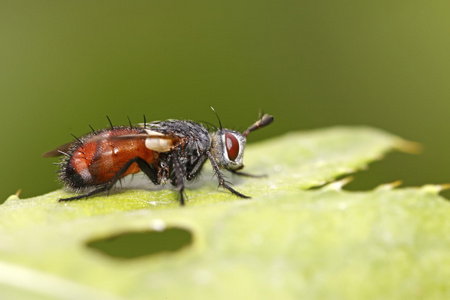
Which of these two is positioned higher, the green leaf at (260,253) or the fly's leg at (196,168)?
the green leaf at (260,253)

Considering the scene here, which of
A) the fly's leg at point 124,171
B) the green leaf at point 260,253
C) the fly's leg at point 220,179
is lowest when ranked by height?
the fly's leg at point 220,179

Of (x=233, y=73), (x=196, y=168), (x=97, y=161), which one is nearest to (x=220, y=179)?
(x=196, y=168)

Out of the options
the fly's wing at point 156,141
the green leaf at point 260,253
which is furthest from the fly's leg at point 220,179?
the green leaf at point 260,253

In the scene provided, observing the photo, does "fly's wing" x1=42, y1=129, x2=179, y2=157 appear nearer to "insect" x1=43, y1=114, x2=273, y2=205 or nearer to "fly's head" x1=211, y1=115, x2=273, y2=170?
"insect" x1=43, y1=114, x2=273, y2=205

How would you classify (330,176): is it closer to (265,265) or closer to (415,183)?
(265,265)

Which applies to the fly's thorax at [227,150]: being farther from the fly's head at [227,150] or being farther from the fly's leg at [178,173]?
the fly's leg at [178,173]

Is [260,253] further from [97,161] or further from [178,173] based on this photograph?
[97,161]
